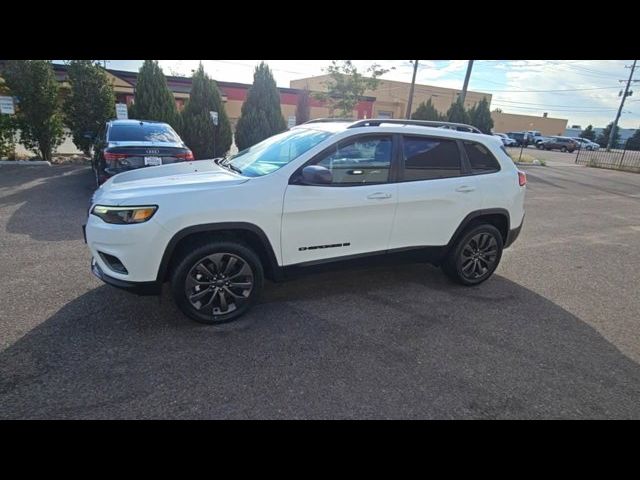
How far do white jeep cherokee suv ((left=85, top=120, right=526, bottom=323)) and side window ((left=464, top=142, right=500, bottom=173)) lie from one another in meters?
0.01

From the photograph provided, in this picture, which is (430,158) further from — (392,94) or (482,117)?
(392,94)

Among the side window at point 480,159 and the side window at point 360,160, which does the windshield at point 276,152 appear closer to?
the side window at point 360,160

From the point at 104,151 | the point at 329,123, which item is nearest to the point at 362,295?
the point at 329,123

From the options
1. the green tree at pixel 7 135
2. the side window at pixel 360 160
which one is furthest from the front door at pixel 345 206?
the green tree at pixel 7 135

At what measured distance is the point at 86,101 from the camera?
1229 cm

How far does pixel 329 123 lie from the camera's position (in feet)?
13.4

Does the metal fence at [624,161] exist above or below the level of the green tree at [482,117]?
below

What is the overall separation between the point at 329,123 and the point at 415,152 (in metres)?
0.99

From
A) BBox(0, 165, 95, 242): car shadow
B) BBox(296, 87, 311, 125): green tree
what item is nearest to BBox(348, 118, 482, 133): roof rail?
BBox(0, 165, 95, 242): car shadow

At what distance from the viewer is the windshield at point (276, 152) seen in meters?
3.51

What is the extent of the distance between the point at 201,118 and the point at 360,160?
36.2ft

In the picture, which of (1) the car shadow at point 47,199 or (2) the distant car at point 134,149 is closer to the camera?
(1) the car shadow at point 47,199

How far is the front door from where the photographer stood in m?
3.34

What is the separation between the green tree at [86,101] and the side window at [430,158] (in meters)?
11.8
